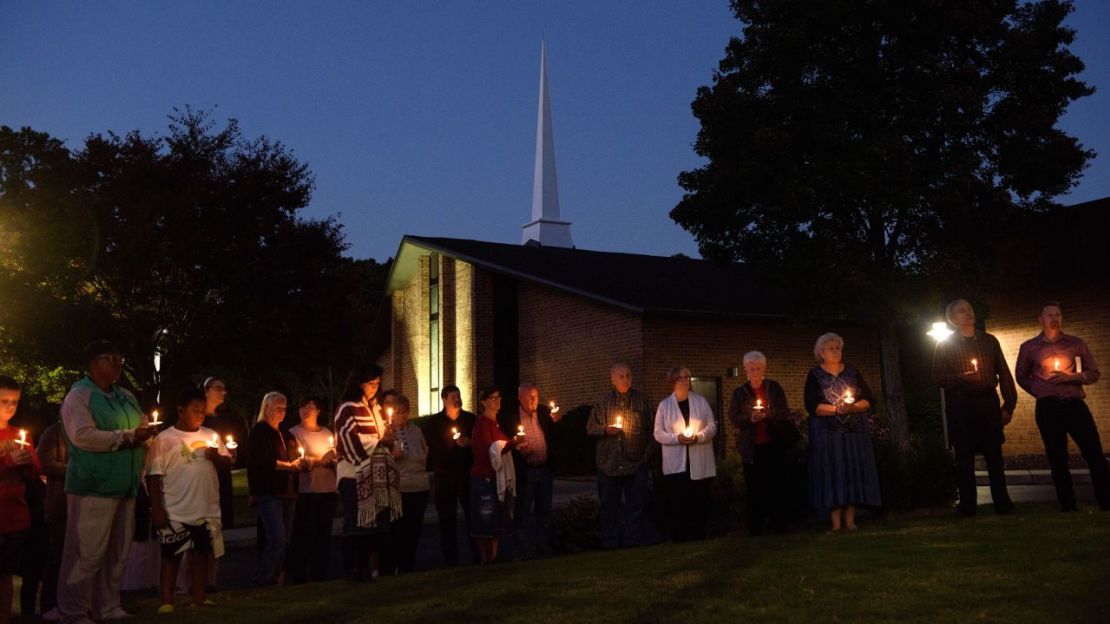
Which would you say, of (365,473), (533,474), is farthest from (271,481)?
(533,474)

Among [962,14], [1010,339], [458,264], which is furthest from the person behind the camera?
[458,264]

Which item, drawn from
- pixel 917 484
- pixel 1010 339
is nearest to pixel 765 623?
pixel 917 484

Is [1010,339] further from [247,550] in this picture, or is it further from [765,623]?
[765,623]

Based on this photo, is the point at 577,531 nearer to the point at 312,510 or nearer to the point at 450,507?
the point at 450,507

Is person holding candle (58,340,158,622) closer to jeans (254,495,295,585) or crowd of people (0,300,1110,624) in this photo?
crowd of people (0,300,1110,624)

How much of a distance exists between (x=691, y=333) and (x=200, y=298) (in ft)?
41.4

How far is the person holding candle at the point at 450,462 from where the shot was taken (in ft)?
37.1

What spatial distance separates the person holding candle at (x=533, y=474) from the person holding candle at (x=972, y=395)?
423 centimetres

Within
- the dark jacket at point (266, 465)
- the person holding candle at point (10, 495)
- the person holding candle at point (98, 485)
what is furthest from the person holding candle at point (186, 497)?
the dark jacket at point (266, 465)

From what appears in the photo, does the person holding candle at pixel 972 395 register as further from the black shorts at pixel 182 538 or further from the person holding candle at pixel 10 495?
the person holding candle at pixel 10 495

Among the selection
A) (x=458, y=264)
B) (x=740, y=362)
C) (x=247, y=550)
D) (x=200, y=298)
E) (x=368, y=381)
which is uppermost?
(x=458, y=264)

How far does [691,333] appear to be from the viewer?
26.5 metres

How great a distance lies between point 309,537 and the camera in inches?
401

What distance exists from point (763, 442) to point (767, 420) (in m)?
0.23
